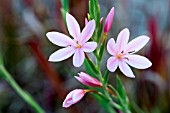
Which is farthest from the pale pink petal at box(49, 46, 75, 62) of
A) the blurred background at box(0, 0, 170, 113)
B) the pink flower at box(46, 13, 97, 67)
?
the blurred background at box(0, 0, 170, 113)

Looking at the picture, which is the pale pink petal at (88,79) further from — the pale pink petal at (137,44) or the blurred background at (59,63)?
the blurred background at (59,63)

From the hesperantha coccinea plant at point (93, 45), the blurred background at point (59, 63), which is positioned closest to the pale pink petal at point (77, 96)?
the hesperantha coccinea plant at point (93, 45)

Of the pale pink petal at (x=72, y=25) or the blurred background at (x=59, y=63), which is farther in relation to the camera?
the blurred background at (x=59, y=63)

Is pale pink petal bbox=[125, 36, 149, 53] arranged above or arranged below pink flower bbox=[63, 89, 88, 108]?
above

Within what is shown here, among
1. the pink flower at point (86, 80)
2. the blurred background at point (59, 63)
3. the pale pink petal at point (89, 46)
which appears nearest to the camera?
the pale pink petal at point (89, 46)

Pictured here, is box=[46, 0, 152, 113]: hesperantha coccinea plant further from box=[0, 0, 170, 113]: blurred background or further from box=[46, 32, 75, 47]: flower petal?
box=[0, 0, 170, 113]: blurred background

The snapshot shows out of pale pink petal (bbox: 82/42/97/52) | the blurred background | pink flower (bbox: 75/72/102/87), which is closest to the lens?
pale pink petal (bbox: 82/42/97/52)

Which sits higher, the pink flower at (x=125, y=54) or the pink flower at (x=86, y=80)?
the pink flower at (x=125, y=54)

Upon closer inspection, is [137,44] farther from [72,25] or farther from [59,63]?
[59,63]

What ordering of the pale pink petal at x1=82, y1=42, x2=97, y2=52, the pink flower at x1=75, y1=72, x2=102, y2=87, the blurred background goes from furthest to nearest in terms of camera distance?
the blurred background
the pink flower at x1=75, y1=72, x2=102, y2=87
the pale pink petal at x1=82, y1=42, x2=97, y2=52
